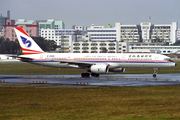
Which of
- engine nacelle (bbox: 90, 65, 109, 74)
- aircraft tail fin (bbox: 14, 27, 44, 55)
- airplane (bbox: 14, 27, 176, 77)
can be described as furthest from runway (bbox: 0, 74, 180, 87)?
aircraft tail fin (bbox: 14, 27, 44, 55)

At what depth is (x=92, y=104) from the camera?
2744cm

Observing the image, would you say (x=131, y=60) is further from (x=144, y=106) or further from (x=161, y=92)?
(x=144, y=106)

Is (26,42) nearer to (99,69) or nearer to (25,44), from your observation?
(25,44)

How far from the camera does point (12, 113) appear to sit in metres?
23.6

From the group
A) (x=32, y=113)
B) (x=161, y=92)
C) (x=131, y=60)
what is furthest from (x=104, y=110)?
(x=131, y=60)

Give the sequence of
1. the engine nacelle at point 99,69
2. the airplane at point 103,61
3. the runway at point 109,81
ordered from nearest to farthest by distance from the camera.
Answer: the runway at point 109,81, the engine nacelle at point 99,69, the airplane at point 103,61

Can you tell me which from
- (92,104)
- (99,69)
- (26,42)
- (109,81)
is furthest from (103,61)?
(92,104)

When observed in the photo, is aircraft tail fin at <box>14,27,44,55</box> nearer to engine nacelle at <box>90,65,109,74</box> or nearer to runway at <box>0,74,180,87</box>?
runway at <box>0,74,180,87</box>

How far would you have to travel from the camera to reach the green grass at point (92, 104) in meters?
22.5

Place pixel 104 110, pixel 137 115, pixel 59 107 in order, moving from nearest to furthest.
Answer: pixel 137 115
pixel 104 110
pixel 59 107

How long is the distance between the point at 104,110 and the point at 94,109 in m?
0.93

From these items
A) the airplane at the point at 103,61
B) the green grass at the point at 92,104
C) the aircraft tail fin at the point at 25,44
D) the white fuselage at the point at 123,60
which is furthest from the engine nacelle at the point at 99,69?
the green grass at the point at 92,104

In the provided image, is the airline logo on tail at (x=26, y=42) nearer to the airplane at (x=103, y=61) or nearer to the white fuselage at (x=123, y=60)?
the airplane at (x=103, y=61)

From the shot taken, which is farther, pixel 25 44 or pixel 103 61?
pixel 25 44
